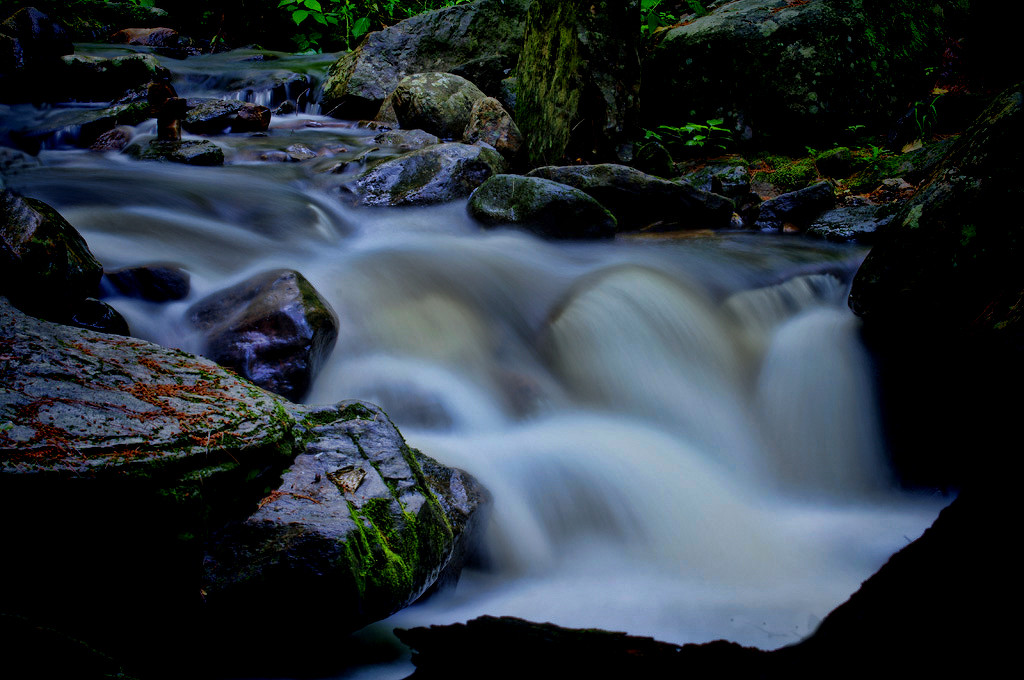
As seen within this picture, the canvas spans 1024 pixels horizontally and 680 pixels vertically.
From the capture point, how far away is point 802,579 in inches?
97.7

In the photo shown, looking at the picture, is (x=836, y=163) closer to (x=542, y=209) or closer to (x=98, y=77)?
(x=542, y=209)

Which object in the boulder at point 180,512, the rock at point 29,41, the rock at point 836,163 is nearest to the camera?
the boulder at point 180,512

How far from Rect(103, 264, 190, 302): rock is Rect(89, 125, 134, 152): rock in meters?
4.15

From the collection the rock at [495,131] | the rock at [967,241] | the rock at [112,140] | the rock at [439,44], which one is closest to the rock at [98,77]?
the rock at [439,44]

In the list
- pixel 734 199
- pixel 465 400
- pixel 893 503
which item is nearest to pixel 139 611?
pixel 465 400

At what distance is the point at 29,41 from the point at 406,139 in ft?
21.5

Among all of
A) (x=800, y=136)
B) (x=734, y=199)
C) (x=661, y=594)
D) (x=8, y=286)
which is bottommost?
(x=661, y=594)

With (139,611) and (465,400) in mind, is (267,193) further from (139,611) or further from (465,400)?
(139,611)

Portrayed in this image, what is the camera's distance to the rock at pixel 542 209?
557 centimetres

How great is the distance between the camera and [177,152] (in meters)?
6.49

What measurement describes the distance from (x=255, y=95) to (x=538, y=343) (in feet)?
30.4

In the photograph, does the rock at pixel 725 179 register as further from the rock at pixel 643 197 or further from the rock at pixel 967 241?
the rock at pixel 967 241

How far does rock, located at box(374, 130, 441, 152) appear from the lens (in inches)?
314

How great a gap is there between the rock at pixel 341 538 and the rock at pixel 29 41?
35.2 feet
